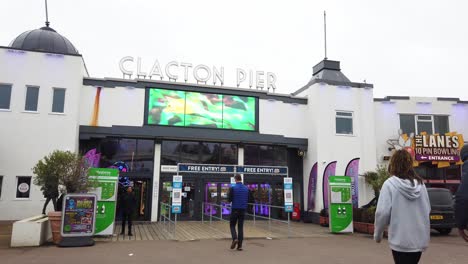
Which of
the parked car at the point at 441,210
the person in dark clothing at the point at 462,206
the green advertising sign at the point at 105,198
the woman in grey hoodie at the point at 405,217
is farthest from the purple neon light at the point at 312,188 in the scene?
the person in dark clothing at the point at 462,206

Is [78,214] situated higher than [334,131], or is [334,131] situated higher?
[334,131]

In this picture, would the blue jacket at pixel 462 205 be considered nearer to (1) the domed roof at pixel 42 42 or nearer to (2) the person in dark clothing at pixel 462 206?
(2) the person in dark clothing at pixel 462 206

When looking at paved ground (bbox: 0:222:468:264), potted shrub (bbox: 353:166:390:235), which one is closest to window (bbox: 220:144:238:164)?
potted shrub (bbox: 353:166:390:235)

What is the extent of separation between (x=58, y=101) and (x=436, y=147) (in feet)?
59.8

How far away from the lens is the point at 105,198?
12625 mm

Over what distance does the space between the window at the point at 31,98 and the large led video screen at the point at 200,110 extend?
475 cm

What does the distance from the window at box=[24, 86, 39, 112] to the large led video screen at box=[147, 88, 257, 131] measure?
Result: 475 centimetres

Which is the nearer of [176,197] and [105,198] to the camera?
[105,198]

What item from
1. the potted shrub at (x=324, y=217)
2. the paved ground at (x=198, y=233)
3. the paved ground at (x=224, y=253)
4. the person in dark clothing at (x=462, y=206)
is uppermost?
the person in dark clothing at (x=462, y=206)

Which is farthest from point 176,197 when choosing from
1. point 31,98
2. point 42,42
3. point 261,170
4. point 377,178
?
point 42,42

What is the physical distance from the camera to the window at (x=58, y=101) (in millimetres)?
17266

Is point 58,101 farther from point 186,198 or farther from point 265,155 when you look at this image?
point 265,155

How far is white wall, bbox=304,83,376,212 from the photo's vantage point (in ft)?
64.7

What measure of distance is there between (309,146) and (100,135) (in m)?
10.1
